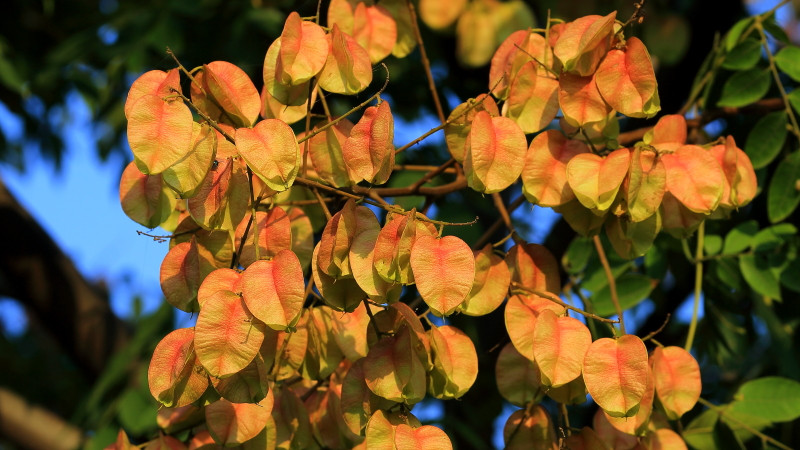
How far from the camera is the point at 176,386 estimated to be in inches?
39.7

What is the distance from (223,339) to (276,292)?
74 millimetres

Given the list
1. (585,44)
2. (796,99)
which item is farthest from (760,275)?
(585,44)

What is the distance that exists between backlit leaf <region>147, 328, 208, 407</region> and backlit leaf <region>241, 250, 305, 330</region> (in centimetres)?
10

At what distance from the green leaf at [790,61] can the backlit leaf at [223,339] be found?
→ 109 cm

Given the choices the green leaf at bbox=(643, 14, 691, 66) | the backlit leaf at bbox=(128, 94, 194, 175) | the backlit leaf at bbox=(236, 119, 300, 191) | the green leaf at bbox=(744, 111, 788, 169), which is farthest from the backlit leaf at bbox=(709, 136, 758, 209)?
the green leaf at bbox=(643, 14, 691, 66)

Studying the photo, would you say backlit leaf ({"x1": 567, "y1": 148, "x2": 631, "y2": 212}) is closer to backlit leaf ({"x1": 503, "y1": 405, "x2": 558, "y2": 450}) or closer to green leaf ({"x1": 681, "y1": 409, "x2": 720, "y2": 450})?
backlit leaf ({"x1": 503, "y1": 405, "x2": 558, "y2": 450})

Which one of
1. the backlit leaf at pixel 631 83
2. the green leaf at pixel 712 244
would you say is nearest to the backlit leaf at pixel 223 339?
the backlit leaf at pixel 631 83

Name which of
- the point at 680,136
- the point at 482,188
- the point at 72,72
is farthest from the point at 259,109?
the point at 72,72

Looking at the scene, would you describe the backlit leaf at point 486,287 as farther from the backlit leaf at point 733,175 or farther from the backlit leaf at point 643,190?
the backlit leaf at point 733,175

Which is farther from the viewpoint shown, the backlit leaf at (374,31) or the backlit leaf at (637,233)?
the backlit leaf at (374,31)

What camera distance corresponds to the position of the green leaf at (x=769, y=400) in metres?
1.41

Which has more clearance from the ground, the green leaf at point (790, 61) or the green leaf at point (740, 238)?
the green leaf at point (790, 61)

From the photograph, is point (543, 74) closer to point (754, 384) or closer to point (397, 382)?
point (397, 382)

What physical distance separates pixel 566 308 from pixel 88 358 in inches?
79.4
